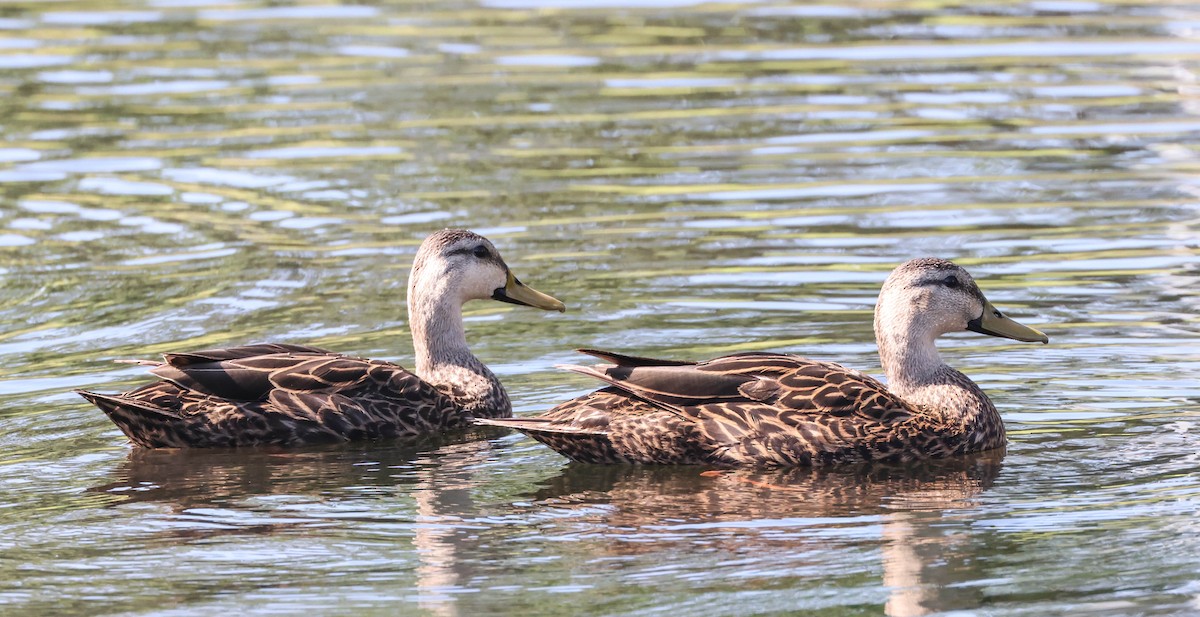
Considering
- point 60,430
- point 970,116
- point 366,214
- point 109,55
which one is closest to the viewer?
point 60,430

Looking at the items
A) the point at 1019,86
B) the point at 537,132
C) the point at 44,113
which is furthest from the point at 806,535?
the point at 44,113

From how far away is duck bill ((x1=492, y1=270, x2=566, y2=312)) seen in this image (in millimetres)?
11141

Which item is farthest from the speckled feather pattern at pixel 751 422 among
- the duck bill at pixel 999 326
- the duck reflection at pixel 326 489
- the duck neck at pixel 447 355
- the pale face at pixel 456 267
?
the pale face at pixel 456 267

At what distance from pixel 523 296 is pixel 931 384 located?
2.47 m

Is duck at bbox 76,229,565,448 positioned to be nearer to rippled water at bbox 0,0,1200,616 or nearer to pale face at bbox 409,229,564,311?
rippled water at bbox 0,0,1200,616

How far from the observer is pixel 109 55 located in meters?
21.5

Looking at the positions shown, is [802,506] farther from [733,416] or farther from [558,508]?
[558,508]

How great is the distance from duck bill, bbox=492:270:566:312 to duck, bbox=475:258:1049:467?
1.51 m

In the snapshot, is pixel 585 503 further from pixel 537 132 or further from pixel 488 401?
pixel 537 132

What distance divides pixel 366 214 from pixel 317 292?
215 cm

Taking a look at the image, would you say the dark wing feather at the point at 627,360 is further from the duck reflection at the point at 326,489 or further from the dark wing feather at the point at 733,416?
the duck reflection at the point at 326,489

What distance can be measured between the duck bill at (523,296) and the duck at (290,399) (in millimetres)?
539

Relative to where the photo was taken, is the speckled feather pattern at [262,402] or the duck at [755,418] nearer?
the duck at [755,418]

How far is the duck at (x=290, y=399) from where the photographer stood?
9961mm
